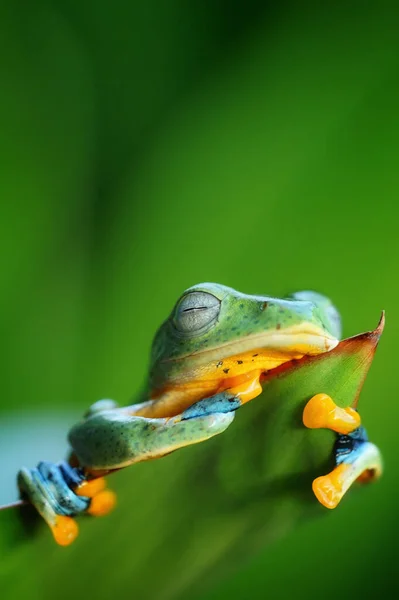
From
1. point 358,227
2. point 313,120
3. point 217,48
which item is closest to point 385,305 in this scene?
point 358,227

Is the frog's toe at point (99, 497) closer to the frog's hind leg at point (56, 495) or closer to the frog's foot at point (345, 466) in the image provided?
the frog's hind leg at point (56, 495)

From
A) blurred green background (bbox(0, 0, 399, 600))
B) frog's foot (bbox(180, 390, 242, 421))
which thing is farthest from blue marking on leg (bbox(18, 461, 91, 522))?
blurred green background (bbox(0, 0, 399, 600))

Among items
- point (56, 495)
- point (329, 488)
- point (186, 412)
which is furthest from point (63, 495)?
point (329, 488)

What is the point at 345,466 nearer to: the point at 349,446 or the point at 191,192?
the point at 349,446

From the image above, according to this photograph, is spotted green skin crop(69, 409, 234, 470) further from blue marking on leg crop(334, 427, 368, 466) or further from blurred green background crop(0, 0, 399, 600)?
blurred green background crop(0, 0, 399, 600)

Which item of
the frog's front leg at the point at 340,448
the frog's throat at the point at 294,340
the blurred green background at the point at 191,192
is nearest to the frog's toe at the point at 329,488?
the frog's front leg at the point at 340,448

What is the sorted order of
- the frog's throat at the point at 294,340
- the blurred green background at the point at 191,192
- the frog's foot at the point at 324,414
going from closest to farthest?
the frog's foot at the point at 324,414 → the frog's throat at the point at 294,340 → the blurred green background at the point at 191,192

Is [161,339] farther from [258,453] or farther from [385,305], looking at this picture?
[385,305]

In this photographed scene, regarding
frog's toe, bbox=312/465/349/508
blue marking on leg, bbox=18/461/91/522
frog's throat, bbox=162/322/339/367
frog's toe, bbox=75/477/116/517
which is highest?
frog's throat, bbox=162/322/339/367

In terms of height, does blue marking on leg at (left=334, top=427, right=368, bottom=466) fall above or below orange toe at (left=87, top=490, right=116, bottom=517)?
above
